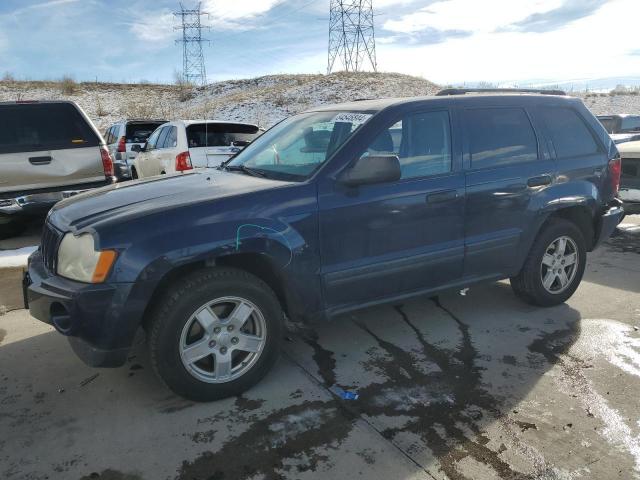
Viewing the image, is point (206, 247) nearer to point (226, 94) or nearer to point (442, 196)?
point (442, 196)

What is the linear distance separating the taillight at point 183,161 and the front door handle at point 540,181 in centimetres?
539

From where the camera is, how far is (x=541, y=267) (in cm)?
449

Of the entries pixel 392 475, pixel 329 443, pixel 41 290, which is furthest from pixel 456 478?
pixel 41 290

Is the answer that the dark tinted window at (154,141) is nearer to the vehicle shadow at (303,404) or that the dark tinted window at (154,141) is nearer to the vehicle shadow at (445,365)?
the vehicle shadow at (303,404)

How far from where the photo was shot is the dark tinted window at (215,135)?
8227 millimetres

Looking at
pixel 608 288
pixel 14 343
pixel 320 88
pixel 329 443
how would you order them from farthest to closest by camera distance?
pixel 320 88 < pixel 608 288 < pixel 14 343 < pixel 329 443

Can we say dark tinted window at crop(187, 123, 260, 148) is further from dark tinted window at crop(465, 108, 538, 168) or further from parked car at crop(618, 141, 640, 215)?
parked car at crop(618, 141, 640, 215)

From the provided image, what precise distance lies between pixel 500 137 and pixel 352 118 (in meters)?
1.23

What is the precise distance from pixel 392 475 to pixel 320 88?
30.6 metres

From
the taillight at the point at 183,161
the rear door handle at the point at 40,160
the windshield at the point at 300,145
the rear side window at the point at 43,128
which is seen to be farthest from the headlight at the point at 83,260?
the taillight at the point at 183,161

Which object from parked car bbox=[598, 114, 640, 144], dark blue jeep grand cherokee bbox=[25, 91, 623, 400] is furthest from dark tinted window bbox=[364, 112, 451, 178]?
parked car bbox=[598, 114, 640, 144]

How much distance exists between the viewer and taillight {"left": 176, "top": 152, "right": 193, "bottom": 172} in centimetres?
807

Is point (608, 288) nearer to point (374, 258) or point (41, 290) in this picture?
point (374, 258)

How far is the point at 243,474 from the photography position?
2.52m
